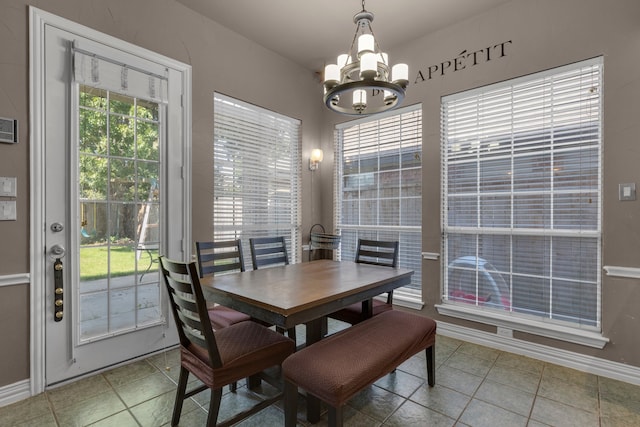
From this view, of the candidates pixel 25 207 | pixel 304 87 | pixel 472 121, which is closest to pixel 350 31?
pixel 304 87

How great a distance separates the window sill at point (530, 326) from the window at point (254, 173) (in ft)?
6.61

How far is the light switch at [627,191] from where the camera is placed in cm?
237

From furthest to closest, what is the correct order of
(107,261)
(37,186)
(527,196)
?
(527,196)
(107,261)
(37,186)

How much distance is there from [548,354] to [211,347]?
2784 millimetres

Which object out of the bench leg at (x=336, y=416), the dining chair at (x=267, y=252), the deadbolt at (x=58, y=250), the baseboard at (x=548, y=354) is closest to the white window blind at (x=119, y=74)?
the deadbolt at (x=58, y=250)

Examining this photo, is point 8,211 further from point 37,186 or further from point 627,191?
point 627,191

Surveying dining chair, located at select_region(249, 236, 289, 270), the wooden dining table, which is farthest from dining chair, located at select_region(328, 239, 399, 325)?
dining chair, located at select_region(249, 236, 289, 270)

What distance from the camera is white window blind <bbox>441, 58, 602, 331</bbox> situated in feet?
8.54

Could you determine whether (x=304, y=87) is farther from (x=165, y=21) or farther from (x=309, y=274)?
(x=309, y=274)

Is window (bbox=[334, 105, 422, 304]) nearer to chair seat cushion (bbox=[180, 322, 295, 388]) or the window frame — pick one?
the window frame

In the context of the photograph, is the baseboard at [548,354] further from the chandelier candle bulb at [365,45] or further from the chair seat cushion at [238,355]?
the chandelier candle bulb at [365,45]

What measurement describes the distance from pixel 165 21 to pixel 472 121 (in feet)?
10.0

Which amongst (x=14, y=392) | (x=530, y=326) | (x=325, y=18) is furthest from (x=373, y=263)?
(x=14, y=392)

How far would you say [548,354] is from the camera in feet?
8.87
